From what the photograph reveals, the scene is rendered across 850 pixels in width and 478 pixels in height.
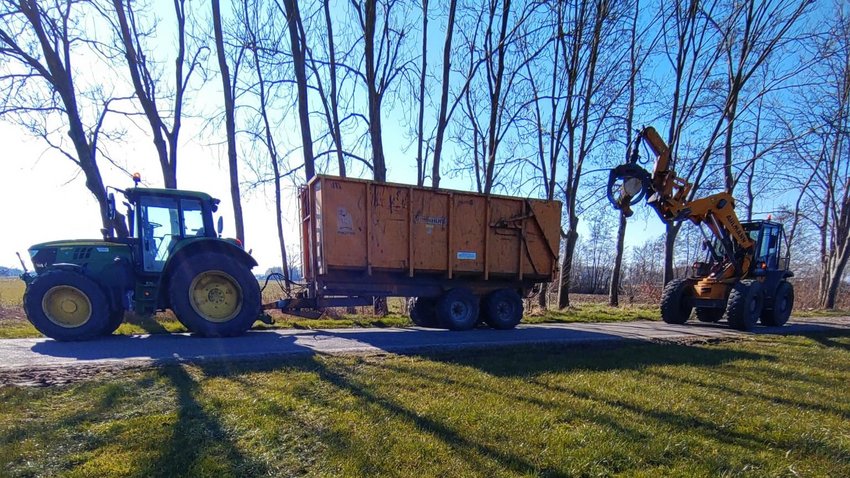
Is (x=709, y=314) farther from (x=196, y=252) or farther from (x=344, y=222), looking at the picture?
(x=196, y=252)

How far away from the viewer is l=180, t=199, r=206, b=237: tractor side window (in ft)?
26.9

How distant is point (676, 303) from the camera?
1283cm

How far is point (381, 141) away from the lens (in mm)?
14328

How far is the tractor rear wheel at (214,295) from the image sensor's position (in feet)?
24.6

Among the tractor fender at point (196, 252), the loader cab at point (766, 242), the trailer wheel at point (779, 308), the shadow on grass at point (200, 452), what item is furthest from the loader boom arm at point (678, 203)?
the shadow on grass at point (200, 452)

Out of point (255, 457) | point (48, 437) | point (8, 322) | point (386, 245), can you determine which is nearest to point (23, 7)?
point (8, 322)

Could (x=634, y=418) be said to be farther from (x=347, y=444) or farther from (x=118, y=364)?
(x=118, y=364)

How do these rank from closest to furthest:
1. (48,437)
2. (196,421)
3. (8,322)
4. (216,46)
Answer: (48,437) → (196,421) → (8,322) → (216,46)

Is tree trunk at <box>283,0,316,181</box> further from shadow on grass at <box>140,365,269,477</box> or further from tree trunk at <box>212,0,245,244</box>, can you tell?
shadow on grass at <box>140,365,269,477</box>

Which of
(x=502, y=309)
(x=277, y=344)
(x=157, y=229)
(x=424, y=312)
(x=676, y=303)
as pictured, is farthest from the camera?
(x=676, y=303)

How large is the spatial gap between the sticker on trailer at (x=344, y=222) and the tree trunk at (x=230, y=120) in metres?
5.20

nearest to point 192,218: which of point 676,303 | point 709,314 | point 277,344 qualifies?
point 277,344

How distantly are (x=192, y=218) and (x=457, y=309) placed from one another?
565 cm

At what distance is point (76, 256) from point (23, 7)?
24.6 feet
